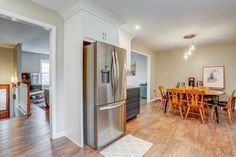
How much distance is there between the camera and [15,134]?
8.45ft

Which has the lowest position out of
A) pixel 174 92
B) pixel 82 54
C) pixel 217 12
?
pixel 174 92

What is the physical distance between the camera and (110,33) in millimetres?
2727

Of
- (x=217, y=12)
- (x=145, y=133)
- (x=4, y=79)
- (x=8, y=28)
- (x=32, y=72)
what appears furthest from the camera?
(x=32, y=72)

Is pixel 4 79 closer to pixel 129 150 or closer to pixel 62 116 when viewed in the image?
pixel 62 116

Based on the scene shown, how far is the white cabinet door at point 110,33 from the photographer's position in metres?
2.62

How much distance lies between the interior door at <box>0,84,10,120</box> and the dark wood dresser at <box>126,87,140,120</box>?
18.1ft

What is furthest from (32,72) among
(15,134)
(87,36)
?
(87,36)

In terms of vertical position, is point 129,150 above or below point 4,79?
below

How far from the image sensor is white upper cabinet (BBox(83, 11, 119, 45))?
7.33ft

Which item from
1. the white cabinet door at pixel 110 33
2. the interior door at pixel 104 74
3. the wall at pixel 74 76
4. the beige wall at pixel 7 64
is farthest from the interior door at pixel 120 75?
the beige wall at pixel 7 64

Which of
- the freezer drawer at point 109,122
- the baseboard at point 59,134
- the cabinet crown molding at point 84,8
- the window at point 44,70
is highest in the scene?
the cabinet crown molding at point 84,8

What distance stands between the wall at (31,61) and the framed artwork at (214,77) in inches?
340

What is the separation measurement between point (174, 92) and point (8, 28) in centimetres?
511

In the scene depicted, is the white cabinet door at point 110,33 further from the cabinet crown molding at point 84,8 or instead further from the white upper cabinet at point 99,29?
the cabinet crown molding at point 84,8
